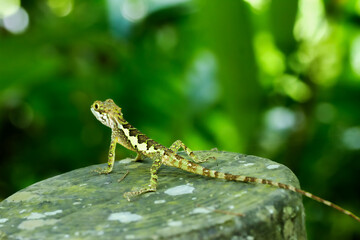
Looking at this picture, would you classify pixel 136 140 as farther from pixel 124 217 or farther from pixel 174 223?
pixel 174 223

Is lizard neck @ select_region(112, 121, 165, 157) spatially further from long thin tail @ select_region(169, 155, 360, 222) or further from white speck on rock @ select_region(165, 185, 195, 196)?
white speck on rock @ select_region(165, 185, 195, 196)

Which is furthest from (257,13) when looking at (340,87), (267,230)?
(267,230)

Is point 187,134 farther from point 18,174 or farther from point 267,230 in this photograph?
point 267,230

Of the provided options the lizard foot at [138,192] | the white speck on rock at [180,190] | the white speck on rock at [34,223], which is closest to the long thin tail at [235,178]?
the white speck on rock at [180,190]

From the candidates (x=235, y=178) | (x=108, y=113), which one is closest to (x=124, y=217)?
(x=235, y=178)

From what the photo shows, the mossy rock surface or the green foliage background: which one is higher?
the green foliage background

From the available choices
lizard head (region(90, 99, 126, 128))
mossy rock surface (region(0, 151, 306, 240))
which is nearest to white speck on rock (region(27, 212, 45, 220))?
mossy rock surface (region(0, 151, 306, 240))
